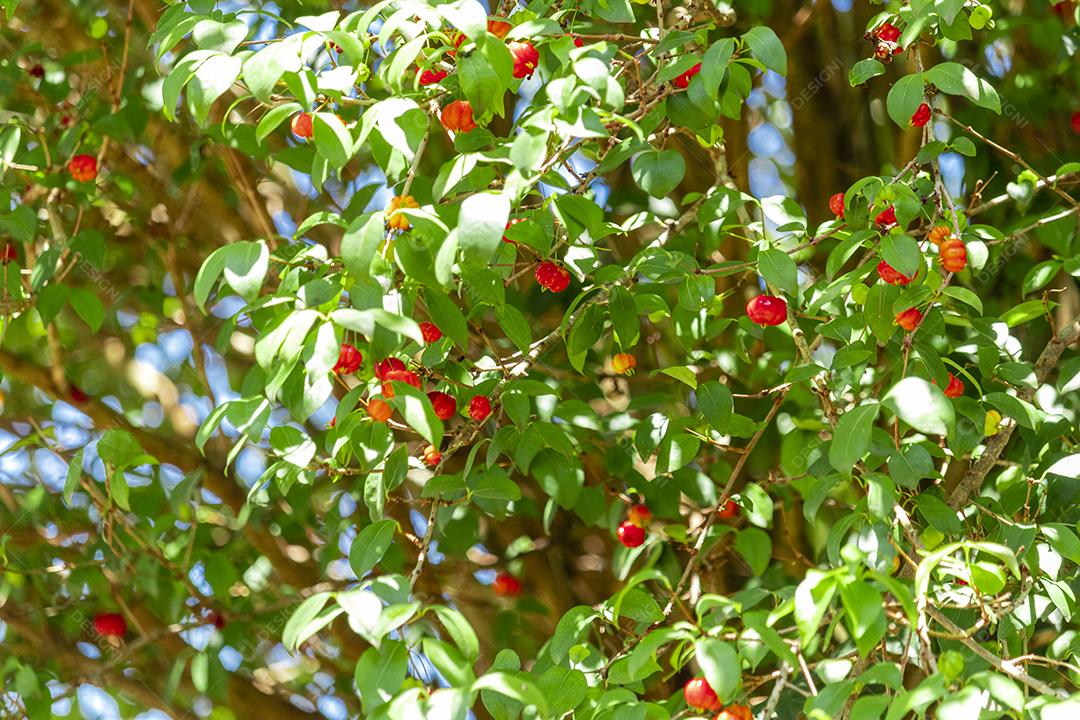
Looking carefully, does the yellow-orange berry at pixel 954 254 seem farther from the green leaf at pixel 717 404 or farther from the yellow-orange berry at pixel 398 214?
the yellow-orange berry at pixel 398 214

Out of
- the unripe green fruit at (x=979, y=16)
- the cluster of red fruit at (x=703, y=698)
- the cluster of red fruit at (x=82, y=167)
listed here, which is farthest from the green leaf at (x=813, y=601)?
the cluster of red fruit at (x=82, y=167)

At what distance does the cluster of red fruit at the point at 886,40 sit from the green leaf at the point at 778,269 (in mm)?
390

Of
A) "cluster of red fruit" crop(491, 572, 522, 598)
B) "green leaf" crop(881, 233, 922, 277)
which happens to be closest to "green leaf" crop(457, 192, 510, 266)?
"green leaf" crop(881, 233, 922, 277)

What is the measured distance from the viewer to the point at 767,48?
4.35ft

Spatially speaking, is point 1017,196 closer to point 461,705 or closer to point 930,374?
point 930,374

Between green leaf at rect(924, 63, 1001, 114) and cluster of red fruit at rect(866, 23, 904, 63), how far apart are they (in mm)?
201

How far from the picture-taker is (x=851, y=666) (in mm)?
1374

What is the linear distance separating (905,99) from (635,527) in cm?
85

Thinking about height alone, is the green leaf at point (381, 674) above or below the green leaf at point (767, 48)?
below

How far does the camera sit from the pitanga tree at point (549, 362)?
3.87 ft

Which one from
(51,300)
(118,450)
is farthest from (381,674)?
(51,300)

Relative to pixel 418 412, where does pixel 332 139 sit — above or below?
above

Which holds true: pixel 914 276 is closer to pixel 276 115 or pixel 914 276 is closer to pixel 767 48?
pixel 767 48

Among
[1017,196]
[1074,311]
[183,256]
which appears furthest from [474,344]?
[1074,311]
